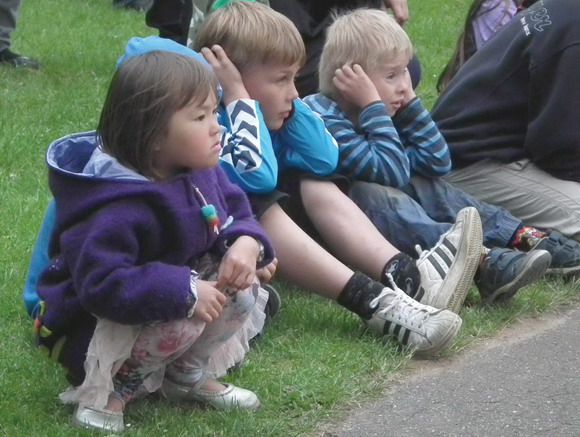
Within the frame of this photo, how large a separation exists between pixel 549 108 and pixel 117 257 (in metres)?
2.27

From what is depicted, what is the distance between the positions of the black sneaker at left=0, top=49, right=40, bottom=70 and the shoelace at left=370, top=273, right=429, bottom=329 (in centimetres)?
491

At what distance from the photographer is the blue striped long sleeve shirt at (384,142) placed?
14.1ft

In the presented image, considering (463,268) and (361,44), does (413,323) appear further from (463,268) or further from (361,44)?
(361,44)

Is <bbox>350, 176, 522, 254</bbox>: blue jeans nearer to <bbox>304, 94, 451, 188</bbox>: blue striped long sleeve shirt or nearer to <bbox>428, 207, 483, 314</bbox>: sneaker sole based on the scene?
<bbox>304, 94, 451, 188</bbox>: blue striped long sleeve shirt

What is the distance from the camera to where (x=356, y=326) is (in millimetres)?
3988

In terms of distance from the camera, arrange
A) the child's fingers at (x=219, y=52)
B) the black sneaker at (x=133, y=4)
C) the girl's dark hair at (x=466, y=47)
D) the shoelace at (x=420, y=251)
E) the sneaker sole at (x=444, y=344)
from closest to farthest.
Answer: the sneaker sole at (x=444, y=344) → the child's fingers at (x=219, y=52) → the shoelace at (x=420, y=251) → the girl's dark hair at (x=466, y=47) → the black sneaker at (x=133, y=4)

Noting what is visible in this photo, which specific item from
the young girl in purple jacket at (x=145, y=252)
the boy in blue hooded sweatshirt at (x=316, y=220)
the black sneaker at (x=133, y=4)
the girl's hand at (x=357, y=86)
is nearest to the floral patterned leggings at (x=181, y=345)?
the young girl in purple jacket at (x=145, y=252)

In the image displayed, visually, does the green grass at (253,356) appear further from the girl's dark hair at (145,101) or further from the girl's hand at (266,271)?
the girl's dark hair at (145,101)

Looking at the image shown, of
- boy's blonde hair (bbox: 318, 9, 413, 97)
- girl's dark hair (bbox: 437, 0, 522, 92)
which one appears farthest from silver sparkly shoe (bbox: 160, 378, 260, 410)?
girl's dark hair (bbox: 437, 0, 522, 92)

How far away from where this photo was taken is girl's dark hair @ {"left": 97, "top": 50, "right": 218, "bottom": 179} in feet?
10.1

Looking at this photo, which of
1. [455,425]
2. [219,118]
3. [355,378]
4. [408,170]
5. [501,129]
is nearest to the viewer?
[455,425]

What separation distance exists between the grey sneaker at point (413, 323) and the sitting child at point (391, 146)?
487 mm

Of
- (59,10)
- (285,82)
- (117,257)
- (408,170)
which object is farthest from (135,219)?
(59,10)

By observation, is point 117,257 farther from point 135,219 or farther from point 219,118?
point 219,118
